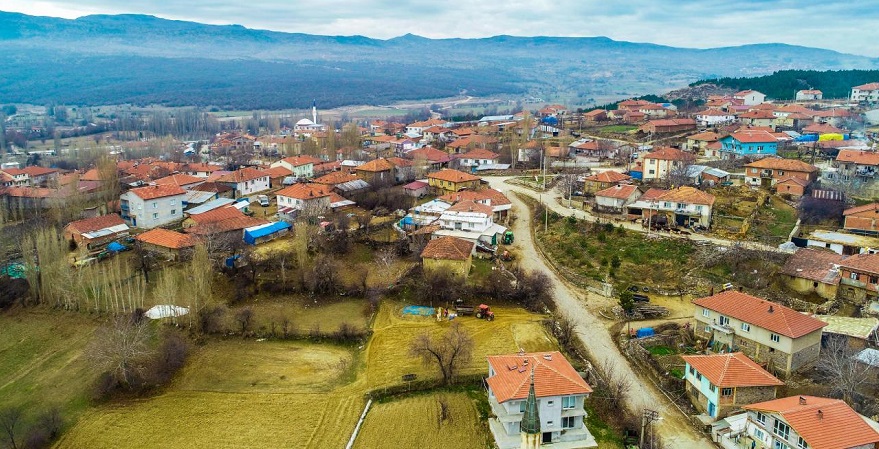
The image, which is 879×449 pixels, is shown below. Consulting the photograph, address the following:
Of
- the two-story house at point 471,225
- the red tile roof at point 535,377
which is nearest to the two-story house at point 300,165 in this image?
the two-story house at point 471,225

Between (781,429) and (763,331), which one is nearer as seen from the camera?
(781,429)

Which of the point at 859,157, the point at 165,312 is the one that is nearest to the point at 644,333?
the point at 165,312

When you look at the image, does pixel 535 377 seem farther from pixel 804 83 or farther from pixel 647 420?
pixel 804 83

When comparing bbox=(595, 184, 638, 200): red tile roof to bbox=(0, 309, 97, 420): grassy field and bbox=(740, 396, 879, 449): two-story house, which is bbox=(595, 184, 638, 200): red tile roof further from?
bbox=(0, 309, 97, 420): grassy field

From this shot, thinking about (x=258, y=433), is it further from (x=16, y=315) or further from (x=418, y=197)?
(x=418, y=197)

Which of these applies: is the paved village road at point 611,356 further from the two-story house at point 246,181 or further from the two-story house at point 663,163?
the two-story house at point 246,181

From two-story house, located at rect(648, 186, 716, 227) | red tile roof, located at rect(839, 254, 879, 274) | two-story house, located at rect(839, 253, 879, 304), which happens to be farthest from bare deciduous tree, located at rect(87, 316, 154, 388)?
red tile roof, located at rect(839, 254, 879, 274)
